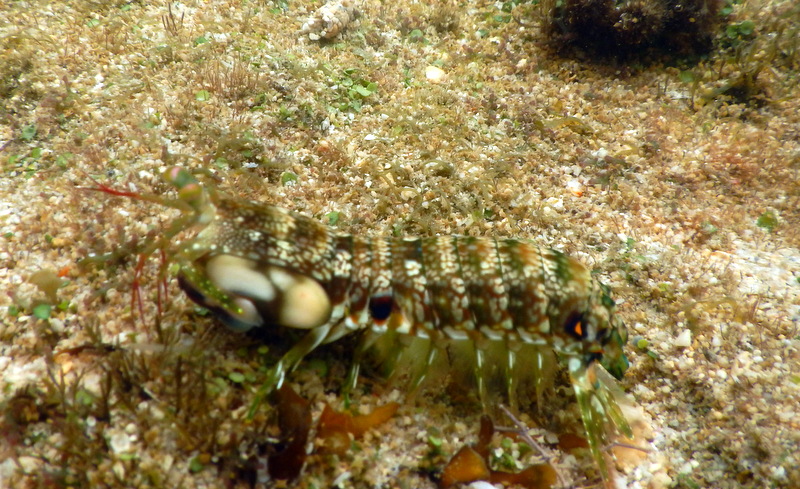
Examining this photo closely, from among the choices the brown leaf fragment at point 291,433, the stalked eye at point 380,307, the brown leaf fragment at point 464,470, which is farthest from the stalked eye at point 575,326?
the brown leaf fragment at point 291,433

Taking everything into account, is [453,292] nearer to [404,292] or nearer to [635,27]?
[404,292]

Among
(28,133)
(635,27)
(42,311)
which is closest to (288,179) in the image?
(42,311)

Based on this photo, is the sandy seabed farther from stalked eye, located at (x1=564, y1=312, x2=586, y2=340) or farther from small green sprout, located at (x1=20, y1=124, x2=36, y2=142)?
stalked eye, located at (x1=564, y1=312, x2=586, y2=340)

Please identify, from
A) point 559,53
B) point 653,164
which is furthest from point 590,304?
point 559,53

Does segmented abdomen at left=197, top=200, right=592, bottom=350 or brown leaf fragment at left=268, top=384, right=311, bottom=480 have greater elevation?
segmented abdomen at left=197, top=200, right=592, bottom=350

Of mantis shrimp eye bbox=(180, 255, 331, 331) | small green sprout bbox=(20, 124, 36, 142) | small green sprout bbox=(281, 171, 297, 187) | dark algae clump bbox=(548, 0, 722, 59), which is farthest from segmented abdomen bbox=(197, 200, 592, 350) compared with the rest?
dark algae clump bbox=(548, 0, 722, 59)

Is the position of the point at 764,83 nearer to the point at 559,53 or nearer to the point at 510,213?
the point at 559,53

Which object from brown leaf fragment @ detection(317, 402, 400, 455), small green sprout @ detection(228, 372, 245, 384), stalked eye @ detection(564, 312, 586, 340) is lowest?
brown leaf fragment @ detection(317, 402, 400, 455)
